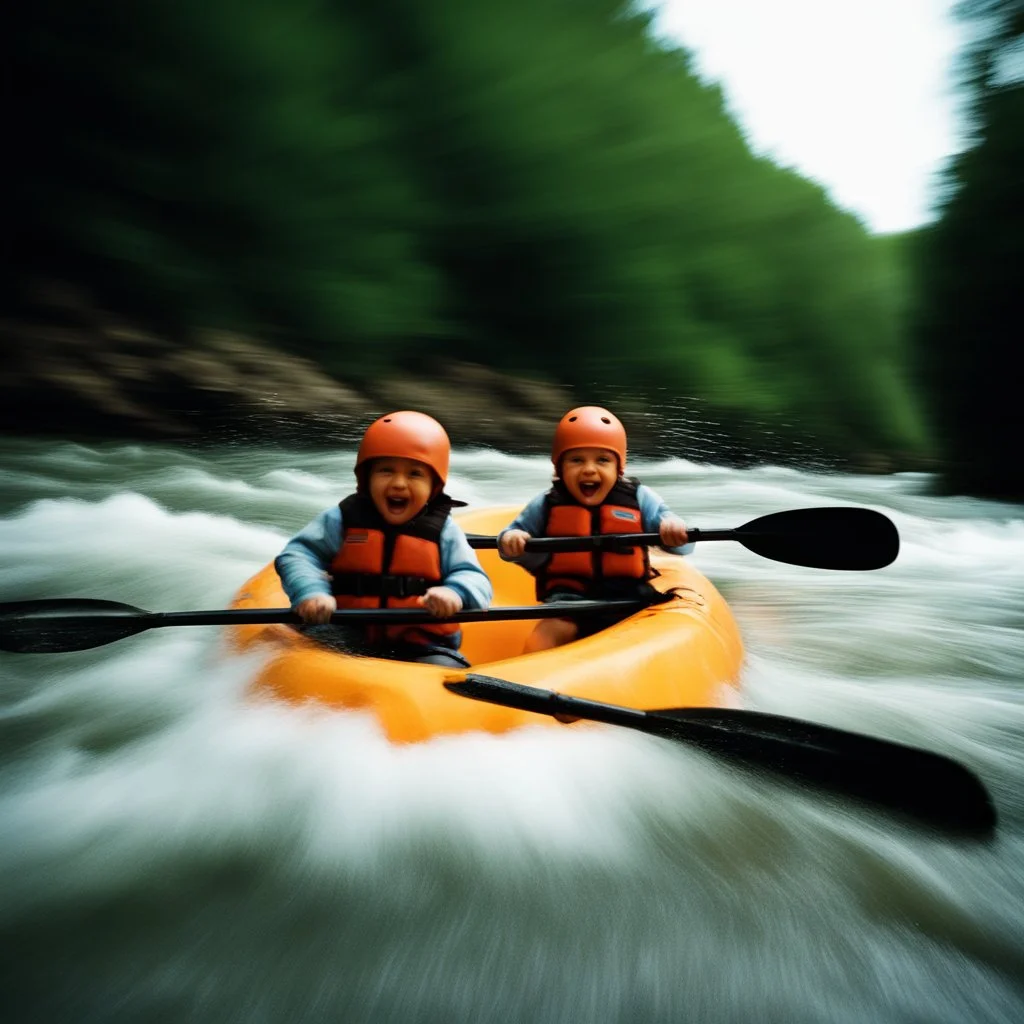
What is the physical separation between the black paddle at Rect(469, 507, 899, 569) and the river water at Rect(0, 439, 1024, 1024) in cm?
56

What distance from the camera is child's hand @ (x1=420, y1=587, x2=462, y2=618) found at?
2.07m

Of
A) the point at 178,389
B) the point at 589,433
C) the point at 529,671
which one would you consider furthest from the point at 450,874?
the point at 178,389

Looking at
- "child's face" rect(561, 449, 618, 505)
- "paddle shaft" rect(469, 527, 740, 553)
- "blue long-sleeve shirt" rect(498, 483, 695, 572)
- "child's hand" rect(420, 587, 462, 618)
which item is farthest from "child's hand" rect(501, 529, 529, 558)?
"child's hand" rect(420, 587, 462, 618)

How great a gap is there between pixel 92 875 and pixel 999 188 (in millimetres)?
8846

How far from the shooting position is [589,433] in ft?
9.26

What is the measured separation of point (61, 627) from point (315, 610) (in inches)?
34.9

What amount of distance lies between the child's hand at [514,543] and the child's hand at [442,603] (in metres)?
0.62

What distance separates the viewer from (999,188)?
7.45 meters

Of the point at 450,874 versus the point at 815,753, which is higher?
the point at 815,753

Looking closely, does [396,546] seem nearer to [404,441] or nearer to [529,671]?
[404,441]

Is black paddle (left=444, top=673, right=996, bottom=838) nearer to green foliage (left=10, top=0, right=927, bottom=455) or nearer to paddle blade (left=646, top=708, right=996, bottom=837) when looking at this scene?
paddle blade (left=646, top=708, right=996, bottom=837)

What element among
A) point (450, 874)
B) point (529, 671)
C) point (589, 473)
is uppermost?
point (589, 473)

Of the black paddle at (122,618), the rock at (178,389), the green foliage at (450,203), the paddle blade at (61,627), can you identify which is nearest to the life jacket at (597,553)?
the black paddle at (122,618)

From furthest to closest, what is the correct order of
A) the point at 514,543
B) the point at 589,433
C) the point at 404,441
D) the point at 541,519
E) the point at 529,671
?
1. the point at 541,519
2. the point at 589,433
3. the point at 514,543
4. the point at 404,441
5. the point at 529,671
